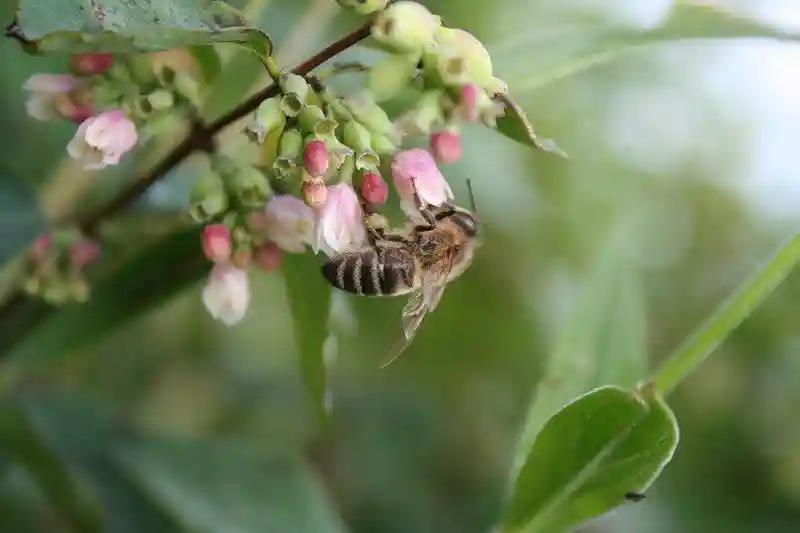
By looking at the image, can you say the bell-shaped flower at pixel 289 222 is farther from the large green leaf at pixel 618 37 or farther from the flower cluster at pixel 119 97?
the large green leaf at pixel 618 37

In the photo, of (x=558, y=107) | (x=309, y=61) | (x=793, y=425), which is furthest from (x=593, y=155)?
(x=309, y=61)

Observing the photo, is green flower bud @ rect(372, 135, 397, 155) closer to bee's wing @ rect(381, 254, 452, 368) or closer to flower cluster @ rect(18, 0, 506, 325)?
flower cluster @ rect(18, 0, 506, 325)

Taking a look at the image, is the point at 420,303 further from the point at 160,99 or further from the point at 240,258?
the point at 160,99

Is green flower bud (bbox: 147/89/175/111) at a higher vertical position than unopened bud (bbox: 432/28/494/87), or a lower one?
lower

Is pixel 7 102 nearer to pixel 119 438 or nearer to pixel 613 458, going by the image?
pixel 119 438

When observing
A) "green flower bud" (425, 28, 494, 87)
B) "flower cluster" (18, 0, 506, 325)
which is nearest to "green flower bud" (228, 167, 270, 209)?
"flower cluster" (18, 0, 506, 325)
